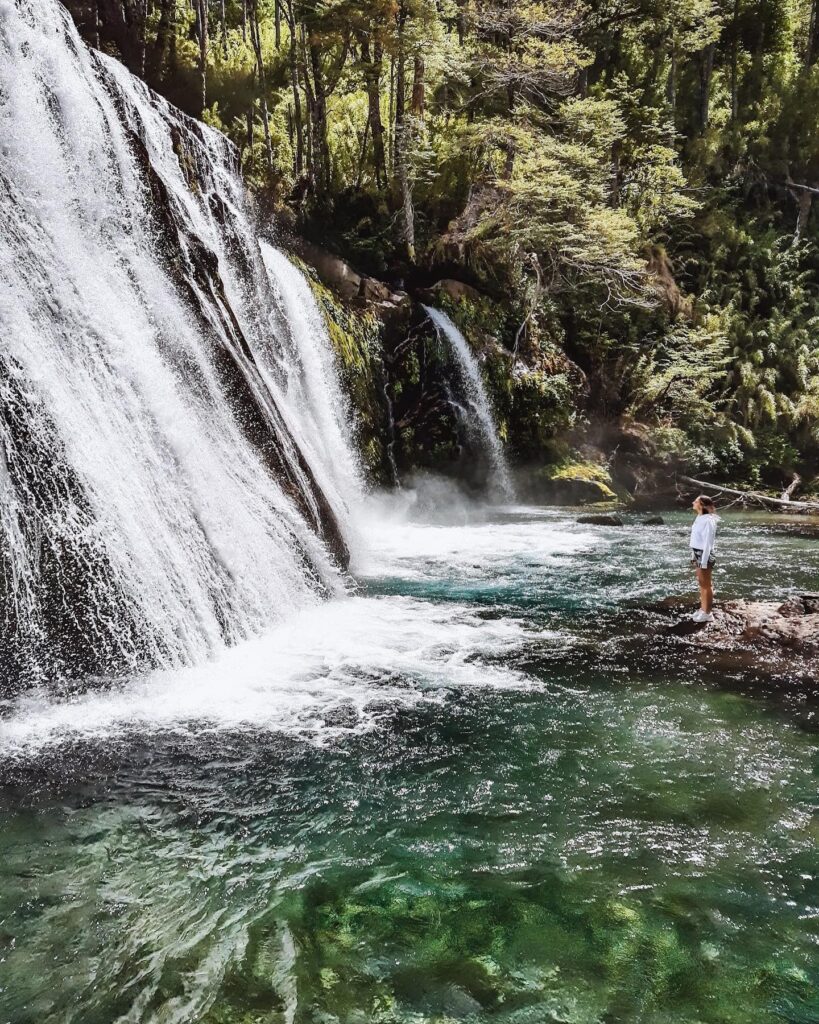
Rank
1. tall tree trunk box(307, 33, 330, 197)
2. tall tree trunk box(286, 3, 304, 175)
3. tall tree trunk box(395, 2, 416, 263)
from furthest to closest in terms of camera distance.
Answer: tall tree trunk box(286, 3, 304, 175) < tall tree trunk box(307, 33, 330, 197) < tall tree trunk box(395, 2, 416, 263)

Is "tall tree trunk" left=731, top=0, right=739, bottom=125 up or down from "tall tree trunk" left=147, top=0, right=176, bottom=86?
up

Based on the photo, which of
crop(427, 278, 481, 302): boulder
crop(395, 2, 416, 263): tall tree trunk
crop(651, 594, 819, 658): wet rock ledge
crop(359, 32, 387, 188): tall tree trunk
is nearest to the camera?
crop(651, 594, 819, 658): wet rock ledge

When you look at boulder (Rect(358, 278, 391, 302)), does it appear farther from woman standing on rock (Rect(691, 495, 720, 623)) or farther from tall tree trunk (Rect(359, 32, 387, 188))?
woman standing on rock (Rect(691, 495, 720, 623))

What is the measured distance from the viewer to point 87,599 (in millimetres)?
6109

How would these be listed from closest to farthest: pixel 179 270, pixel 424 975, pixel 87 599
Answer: pixel 424 975 < pixel 87 599 < pixel 179 270

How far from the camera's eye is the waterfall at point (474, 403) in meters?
20.0

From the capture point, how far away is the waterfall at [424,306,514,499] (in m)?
20.0

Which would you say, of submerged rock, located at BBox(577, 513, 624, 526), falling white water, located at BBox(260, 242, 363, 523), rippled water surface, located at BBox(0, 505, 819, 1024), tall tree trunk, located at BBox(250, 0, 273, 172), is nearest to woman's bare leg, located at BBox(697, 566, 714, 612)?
rippled water surface, located at BBox(0, 505, 819, 1024)

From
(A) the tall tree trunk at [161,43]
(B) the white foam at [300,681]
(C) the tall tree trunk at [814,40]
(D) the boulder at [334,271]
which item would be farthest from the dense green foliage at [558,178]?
(B) the white foam at [300,681]

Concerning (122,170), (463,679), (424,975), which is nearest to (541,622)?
(463,679)

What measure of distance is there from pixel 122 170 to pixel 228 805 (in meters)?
8.71

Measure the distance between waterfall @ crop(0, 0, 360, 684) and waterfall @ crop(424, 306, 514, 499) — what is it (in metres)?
8.58

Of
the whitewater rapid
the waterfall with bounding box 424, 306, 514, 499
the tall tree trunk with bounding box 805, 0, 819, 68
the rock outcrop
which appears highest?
the tall tree trunk with bounding box 805, 0, 819, 68

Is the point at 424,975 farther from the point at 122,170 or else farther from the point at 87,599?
the point at 122,170
